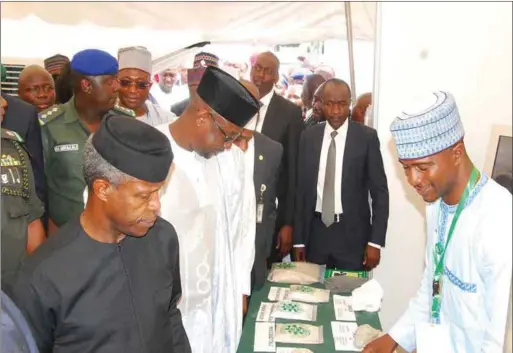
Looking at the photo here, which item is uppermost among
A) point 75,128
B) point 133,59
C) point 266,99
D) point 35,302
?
point 133,59

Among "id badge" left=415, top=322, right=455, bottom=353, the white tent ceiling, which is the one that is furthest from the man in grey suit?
the white tent ceiling

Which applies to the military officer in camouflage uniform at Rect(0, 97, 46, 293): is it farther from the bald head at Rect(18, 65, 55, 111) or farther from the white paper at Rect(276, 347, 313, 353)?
the bald head at Rect(18, 65, 55, 111)

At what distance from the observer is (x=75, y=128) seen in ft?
8.08

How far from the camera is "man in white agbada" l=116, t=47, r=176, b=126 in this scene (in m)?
2.74

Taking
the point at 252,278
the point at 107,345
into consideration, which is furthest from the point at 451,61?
the point at 107,345

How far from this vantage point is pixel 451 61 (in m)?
2.43

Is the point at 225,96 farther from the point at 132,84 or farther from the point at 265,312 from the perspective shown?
the point at 132,84

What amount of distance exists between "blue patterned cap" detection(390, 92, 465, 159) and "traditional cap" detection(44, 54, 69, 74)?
2.94 metres

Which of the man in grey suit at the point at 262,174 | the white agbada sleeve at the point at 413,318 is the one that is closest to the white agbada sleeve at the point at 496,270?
the white agbada sleeve at the point at 413,318

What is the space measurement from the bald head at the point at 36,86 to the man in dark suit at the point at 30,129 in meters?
0.95

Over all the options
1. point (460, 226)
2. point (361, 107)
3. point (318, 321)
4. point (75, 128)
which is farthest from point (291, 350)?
point (361, 107)

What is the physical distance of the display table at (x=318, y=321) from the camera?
174 cm

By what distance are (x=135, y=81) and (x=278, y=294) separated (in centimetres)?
137

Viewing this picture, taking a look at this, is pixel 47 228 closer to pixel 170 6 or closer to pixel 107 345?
pixel 107 345
